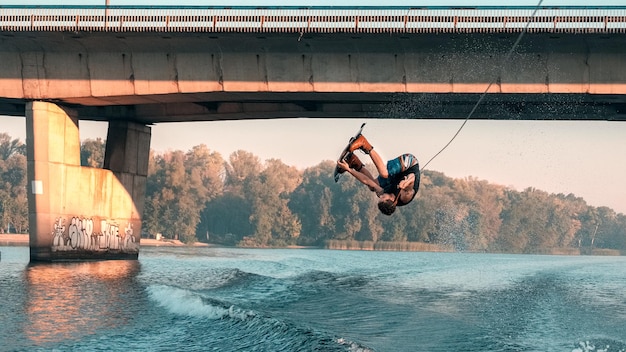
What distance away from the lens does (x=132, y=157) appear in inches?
2586

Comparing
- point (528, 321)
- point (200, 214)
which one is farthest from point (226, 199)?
point (528, 321)

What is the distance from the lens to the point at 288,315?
28.2 metres

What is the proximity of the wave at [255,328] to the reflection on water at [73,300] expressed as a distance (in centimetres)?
209

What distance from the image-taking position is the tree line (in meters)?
166

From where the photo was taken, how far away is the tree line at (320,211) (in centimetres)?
16625

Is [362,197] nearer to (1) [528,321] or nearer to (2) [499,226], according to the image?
(2) [499,226]

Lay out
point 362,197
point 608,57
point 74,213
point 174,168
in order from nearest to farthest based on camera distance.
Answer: point 608,57, point 74,213, point 174,168, point 362,197

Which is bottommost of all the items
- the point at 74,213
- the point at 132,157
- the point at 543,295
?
the point at 543,295

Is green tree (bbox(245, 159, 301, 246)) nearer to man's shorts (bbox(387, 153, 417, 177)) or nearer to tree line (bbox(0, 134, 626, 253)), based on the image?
tree line (bbox(0, 134, 626, 253))

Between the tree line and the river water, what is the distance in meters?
121

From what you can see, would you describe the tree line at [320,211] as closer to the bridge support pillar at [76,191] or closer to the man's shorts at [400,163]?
the bridge support pillar at [76,191]

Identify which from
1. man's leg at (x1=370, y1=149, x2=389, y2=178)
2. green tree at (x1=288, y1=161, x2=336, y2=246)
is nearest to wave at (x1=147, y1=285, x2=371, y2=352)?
man's leg at (x1=370, y1=149, x2=389, y2=178)

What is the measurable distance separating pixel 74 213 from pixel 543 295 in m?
31.8

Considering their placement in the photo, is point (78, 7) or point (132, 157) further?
point (132, 157)
